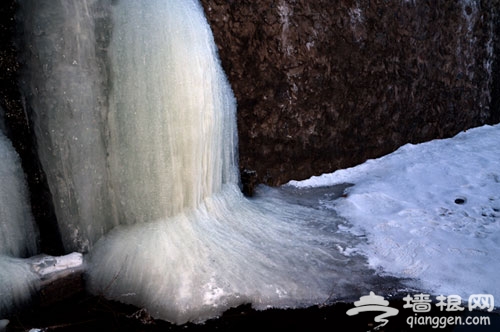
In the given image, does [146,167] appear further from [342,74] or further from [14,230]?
[342,74]

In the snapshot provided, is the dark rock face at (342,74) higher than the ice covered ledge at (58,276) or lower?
higher

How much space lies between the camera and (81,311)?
2.51m

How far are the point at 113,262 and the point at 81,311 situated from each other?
0.36 m

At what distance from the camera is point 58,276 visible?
2.62 m

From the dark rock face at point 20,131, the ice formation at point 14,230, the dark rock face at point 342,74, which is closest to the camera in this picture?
the ice formation at point 14,230

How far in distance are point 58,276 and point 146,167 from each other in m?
0.88

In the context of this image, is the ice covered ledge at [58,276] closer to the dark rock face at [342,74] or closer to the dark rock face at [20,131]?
the dark rock face at [20,131]

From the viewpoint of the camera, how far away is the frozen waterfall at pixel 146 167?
2648mm

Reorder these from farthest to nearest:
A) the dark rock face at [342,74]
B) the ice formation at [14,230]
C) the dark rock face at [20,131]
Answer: the dark rock face at [342,74], the dark rock face at [20,131], the ice formation at [14,230]

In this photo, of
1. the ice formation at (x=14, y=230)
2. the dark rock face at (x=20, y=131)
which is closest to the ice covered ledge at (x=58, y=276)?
the ice formation at (x=14, y=230)

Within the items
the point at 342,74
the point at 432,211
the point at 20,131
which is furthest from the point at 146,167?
the point at 342,74

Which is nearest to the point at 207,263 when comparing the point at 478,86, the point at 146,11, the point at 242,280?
the point at 242,280

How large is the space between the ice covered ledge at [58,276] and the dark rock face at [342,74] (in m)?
1.88

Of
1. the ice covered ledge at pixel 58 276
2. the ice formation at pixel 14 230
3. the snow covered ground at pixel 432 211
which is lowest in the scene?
the snow covered ground at pixel 432 211
